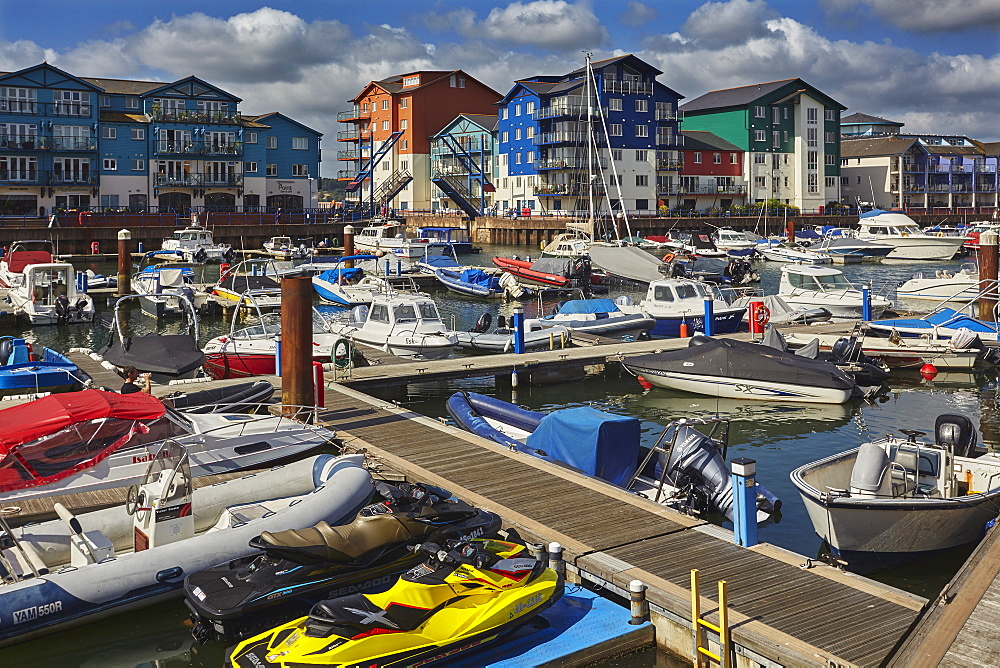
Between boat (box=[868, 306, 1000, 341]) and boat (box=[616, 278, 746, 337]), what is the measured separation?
4.06 m

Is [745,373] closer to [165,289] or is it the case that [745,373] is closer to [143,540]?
[143,540]

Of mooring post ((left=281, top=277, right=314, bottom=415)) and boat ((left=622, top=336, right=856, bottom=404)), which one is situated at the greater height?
mooring post ((left=281, top=277, right=314, bottom=415))

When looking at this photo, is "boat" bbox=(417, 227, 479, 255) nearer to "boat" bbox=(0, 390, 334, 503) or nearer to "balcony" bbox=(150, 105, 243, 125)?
"balcony" bbox=(150, 105, 243, 125)

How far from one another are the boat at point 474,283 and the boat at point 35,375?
75.9 feet

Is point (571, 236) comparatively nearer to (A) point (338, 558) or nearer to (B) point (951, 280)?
(B) point (951, 280)

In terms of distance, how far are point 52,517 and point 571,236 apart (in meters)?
55.1

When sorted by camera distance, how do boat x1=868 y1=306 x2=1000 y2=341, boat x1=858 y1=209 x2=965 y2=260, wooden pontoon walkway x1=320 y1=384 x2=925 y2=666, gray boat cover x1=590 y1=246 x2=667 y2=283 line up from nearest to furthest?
wooden pontoon walkway x1=320 y1=384 x2=925 y2=666 < boat x1=868 y1=306 x2=1000 y2=341 < gray boat cover x1=590 y1=246 x2=667 y2=283 < boat x1=858 y1=209 x2=965 y2=260

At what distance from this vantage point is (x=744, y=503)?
1033 cm

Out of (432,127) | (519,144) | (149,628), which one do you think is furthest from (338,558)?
(432,127)

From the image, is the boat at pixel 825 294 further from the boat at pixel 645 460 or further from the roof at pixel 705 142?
the roof at pixel 705 142

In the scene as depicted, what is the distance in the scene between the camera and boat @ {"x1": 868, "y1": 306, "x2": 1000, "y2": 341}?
81.2ft

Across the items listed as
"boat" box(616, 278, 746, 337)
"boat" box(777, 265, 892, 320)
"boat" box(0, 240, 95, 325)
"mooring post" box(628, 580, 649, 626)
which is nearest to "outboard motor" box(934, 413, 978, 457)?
"mooring post" box(628, 580, 649, 626)

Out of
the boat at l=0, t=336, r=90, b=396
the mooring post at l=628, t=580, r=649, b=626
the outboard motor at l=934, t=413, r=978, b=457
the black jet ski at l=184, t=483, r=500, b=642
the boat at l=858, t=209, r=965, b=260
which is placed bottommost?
the mooring post at l=628, t=580, r=649, b=626

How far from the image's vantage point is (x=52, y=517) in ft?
39.5
